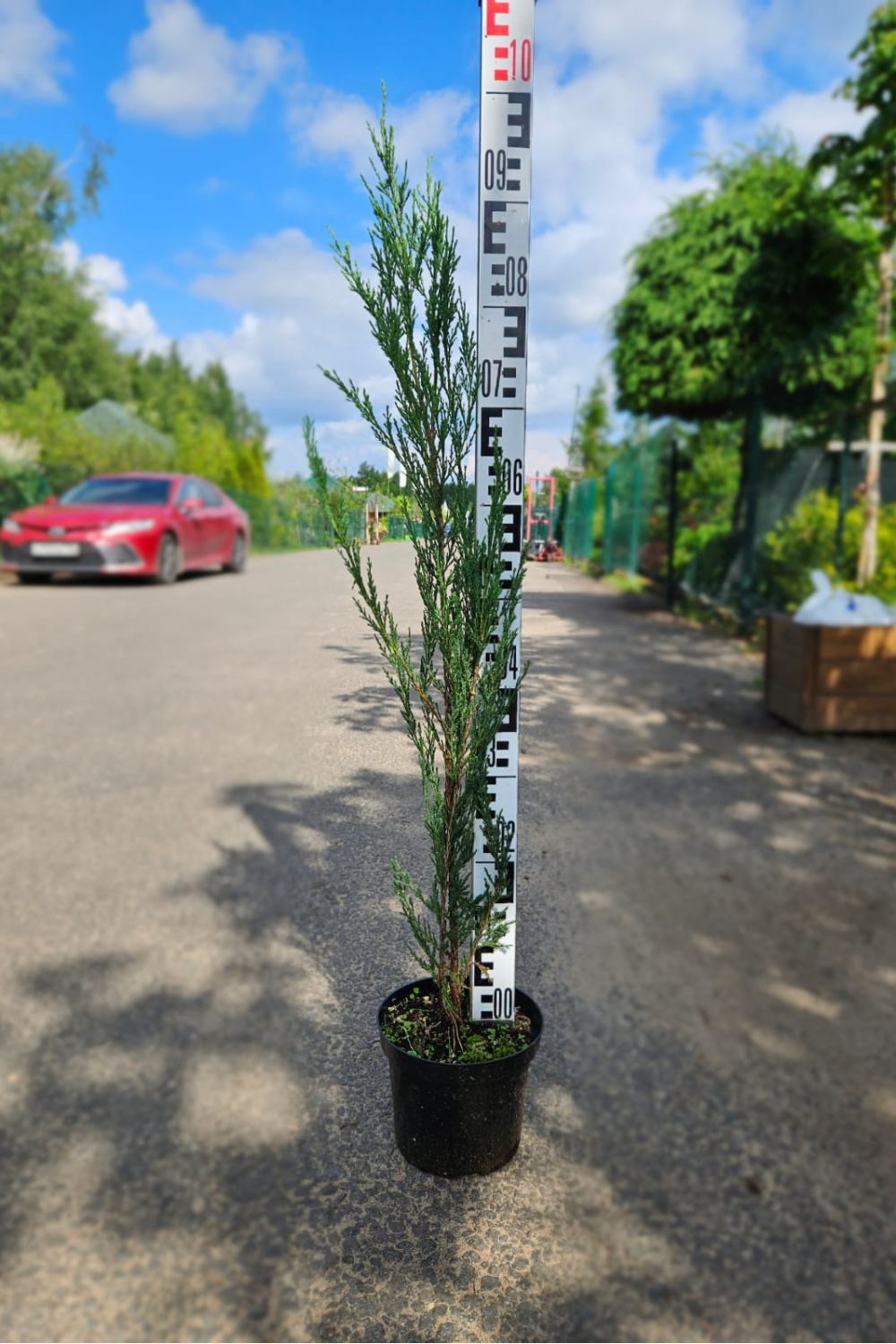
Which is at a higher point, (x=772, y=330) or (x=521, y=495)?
(x=772, y=330)

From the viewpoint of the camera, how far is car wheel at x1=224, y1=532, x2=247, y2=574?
598cm

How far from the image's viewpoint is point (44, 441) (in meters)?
14.6

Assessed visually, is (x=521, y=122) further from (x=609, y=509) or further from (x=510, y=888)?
(x=609, y=509)

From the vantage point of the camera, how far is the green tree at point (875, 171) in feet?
22.2

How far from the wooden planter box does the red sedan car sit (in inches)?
130

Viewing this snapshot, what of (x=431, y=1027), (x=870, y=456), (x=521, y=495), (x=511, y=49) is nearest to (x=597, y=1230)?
(x=431, y=1027)

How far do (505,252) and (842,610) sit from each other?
4.81 m

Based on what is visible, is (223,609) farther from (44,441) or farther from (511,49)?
(44,441)

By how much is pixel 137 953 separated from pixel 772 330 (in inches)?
338

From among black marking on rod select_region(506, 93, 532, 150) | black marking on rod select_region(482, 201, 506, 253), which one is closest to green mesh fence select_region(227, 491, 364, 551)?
black marking on rod select_region(482, 201, 506, 253)

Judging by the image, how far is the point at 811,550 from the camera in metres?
8.30

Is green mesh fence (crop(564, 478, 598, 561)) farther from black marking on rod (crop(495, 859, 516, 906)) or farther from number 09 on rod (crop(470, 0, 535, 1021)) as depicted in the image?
black marking on rod (crop(495, 859, 516, 906))

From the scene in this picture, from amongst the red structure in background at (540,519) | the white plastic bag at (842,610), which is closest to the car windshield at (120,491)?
the white plastic bag at (842,610)

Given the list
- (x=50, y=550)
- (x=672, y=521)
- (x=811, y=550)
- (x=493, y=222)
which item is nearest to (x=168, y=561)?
(x=50, y=550)
